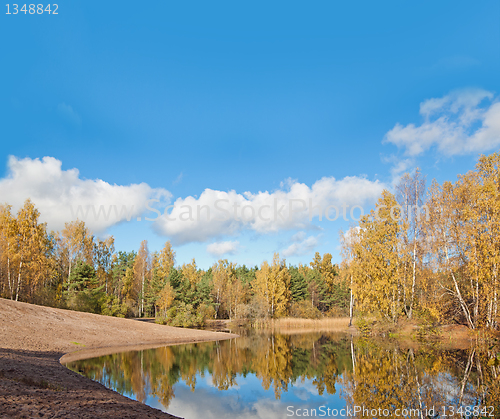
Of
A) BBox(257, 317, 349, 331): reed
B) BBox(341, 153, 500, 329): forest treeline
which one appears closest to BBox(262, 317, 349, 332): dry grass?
BBox(257, 317, 349, 331): reed

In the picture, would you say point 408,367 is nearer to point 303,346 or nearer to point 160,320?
point 303,346

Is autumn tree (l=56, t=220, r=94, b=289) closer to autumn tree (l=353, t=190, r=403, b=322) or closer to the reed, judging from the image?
the reed

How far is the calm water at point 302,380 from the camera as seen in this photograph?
10688 millimetres

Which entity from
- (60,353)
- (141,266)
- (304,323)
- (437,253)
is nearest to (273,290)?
(304,323)

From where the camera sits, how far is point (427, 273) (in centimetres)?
2558

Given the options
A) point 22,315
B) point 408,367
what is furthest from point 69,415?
point 22,315

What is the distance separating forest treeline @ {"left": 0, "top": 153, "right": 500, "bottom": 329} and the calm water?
632 centimetres

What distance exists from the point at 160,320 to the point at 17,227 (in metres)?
20.4

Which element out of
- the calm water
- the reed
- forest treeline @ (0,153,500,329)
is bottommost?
the reed

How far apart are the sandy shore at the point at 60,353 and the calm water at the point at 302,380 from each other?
1.88 m

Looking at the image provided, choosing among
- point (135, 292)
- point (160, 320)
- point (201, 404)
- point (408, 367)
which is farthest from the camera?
point (135, 292)

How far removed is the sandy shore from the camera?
7340 millimetres

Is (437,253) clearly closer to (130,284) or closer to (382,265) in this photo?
(382,265)

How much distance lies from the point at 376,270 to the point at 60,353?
25645 millimetres
